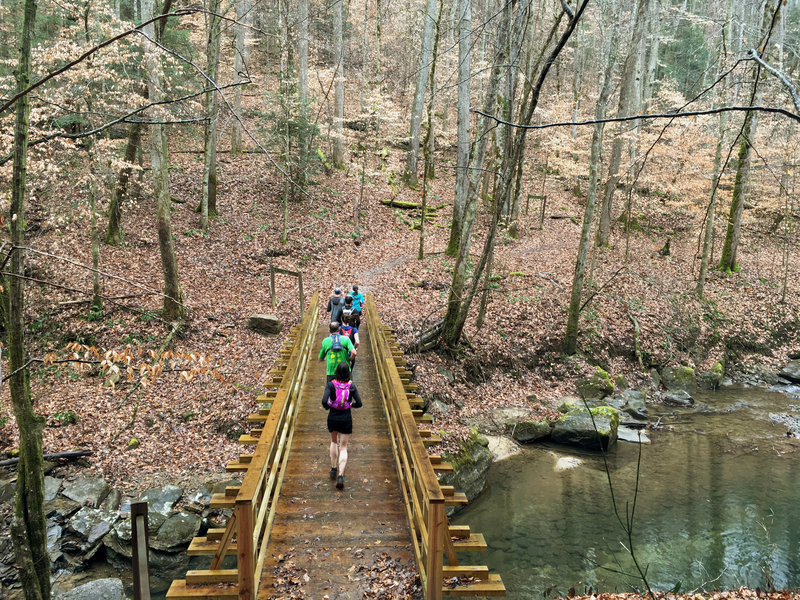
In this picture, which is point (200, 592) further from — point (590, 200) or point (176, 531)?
point (590, 200)

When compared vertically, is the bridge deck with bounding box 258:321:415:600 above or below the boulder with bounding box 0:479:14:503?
above

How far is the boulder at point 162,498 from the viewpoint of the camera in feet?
30.5

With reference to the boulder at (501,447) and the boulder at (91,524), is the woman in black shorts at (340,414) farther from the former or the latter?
the boulder at (501,447)

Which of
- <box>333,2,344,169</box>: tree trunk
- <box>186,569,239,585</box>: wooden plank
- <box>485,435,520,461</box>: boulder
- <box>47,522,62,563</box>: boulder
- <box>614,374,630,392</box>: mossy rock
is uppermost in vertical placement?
<box>333,2,344,169</box>: tree trunk

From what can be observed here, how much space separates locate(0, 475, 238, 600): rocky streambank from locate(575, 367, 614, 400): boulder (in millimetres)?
10519

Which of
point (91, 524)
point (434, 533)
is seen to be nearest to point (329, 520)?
point (434, 533)

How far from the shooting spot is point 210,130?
62.5 ft

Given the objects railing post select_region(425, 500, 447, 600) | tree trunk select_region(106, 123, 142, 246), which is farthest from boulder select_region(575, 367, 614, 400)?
tree trunk select_region(106, 123, 142, 246)

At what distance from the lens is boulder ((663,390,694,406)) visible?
50.1ft

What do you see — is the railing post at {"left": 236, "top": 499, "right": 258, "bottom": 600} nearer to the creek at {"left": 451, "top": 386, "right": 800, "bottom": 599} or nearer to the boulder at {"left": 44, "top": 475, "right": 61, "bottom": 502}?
the creek at {"left": 451, "top": 386, "right": 800, "bottom": 599}

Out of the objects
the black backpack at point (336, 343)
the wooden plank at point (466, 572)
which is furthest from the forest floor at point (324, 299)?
the black backpack at point (336, 343)

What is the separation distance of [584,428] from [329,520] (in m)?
9.03

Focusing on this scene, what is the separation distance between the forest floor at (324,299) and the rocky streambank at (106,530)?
0.51 m

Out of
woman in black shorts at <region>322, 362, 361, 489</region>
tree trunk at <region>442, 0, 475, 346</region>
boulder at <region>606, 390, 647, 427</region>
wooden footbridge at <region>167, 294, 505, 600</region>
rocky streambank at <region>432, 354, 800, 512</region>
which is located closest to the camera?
wooden footbridge at <region>167, 294, 505, 600</region>
